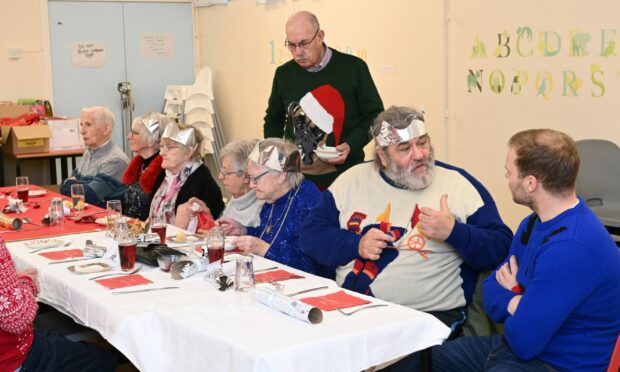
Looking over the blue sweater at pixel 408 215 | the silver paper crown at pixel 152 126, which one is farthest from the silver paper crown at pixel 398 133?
the silver paper crown at pixel 152 126

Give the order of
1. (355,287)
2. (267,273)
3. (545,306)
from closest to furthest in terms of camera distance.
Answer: (545,306) → (267,273) → (355,287)

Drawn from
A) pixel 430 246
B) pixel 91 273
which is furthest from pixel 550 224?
pixel 91 273

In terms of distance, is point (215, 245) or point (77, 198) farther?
point (77, 198)

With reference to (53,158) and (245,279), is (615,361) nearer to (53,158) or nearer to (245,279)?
(245,279)

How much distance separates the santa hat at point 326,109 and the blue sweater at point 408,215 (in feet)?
4.36

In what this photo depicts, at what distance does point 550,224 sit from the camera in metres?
2.57

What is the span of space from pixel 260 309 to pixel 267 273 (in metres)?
0.51

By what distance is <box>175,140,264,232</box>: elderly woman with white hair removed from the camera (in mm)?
4004

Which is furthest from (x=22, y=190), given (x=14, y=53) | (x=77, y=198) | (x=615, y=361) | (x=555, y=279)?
(x=14, y=53)

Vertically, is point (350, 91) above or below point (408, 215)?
above

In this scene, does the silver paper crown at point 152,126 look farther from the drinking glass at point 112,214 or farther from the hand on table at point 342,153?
the hand on table at point 342,153

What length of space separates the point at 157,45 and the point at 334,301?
7201 mm

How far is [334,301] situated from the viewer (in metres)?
2.64

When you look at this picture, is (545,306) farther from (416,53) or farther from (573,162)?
(416,53)
